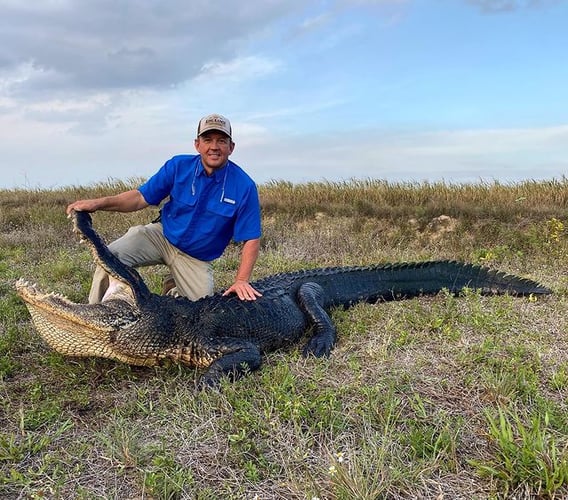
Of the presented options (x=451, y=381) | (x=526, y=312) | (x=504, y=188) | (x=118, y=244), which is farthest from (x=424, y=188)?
(x=451, y=381)

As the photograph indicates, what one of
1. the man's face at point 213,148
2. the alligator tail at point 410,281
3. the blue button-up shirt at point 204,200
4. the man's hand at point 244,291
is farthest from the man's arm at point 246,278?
the alligator tail at point 410,281

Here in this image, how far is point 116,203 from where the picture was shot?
472 centimetres

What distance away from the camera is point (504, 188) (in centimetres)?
1284

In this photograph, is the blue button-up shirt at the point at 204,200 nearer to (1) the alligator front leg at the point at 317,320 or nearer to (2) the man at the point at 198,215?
(2) the man at the point at 198,215

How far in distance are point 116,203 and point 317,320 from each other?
6.80 ft

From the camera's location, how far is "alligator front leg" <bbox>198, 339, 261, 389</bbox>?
11.5 feet

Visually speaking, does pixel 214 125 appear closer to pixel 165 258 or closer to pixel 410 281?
pixel 165 258

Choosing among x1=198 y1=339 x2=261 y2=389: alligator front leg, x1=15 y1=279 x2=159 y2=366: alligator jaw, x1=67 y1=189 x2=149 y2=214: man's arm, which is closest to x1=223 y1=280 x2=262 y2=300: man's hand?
x1=198 y1=339 x2=261 y2=389: alligator front leg

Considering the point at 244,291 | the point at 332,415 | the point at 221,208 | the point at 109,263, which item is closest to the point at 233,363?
the point at 244,291

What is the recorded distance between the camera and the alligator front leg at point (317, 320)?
4.23 metres

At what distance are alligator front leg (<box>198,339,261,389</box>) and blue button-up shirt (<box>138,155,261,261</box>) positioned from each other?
4.19 feet

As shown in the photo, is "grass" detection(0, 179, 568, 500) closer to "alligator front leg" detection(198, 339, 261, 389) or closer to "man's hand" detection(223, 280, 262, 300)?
"alligator front leg" detection(198, 339, 261, 389)

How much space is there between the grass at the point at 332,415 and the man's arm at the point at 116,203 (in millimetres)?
1185

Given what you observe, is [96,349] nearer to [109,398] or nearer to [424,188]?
[109,398]
